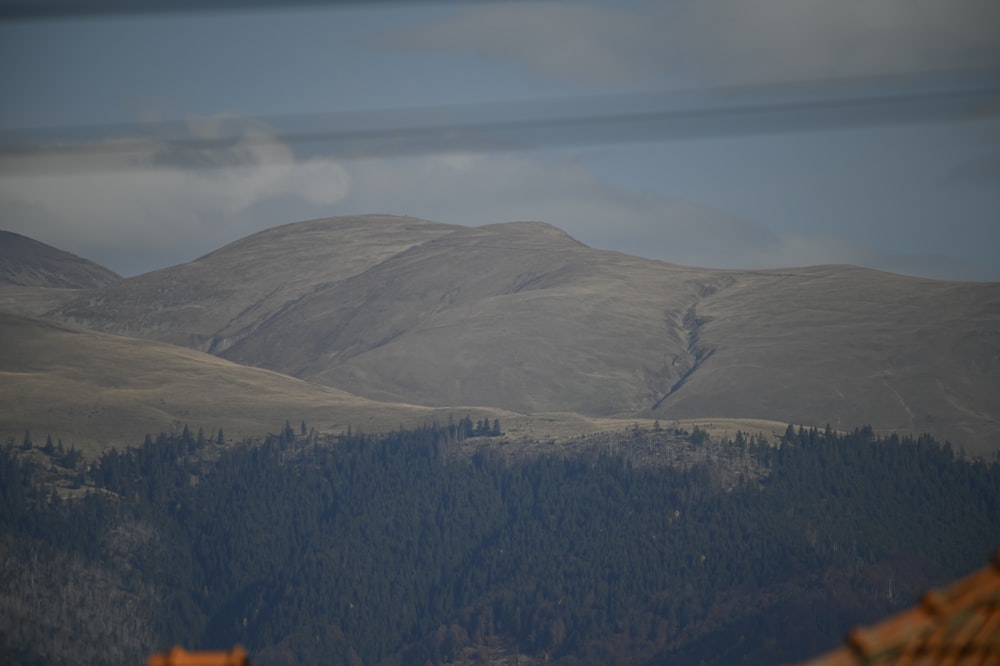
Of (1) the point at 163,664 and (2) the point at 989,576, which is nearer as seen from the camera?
(1) the point at 163,664

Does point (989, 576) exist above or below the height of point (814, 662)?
above

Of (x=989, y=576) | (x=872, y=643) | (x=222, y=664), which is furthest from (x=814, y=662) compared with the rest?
(x=222, y=664)

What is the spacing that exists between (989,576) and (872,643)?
4.10 meters

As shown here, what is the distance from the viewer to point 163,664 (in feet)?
98.3

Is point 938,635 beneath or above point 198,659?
above

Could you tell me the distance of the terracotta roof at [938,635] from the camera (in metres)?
30.9

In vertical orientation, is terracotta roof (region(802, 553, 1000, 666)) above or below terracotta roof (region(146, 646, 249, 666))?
above

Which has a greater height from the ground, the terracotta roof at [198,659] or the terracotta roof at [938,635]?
the terracotta roof at [938,635]

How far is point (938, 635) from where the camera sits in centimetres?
3175

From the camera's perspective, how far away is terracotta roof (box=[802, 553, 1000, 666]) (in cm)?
3094

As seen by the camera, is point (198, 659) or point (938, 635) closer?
point (198, 659)

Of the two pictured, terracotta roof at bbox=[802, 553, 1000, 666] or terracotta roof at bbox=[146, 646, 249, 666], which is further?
terracotta roof at bbox=[802, 553, 1000, 666]

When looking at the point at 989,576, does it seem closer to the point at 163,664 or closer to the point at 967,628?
the point at 967,628

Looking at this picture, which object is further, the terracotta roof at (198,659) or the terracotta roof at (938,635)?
the terracotta roof at (938,635)
